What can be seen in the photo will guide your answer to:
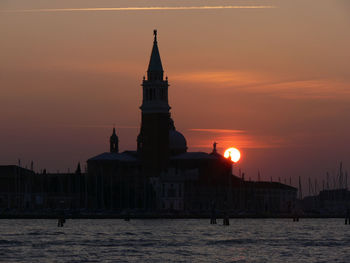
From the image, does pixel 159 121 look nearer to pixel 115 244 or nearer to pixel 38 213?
pixel 38 213

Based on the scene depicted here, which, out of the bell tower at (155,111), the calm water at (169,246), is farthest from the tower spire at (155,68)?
the calm water at (169,246)

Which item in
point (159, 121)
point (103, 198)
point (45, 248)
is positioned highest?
point (159, 121)

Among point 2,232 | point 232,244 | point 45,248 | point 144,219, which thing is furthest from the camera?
point 144,219

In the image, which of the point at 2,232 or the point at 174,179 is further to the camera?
the point at 174,179

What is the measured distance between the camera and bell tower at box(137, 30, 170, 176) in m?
184

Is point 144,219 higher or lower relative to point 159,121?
lower

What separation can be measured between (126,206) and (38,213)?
40.3 ft

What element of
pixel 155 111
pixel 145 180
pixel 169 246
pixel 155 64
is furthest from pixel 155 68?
pixel 169 246

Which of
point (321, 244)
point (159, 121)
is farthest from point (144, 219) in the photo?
point (321, 244)

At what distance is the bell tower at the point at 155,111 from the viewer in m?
184

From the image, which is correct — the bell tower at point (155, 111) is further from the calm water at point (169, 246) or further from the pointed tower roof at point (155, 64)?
the calm water at point (169, 246)

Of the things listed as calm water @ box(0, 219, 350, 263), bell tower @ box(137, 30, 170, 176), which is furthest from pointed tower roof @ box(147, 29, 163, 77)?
calm water @ box(0, 219, 350, 263)

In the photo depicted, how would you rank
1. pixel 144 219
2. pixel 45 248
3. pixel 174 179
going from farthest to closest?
1. pixel 174 179
2. pixel 144 219
3. pixel 45 248

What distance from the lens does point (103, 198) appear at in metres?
176
